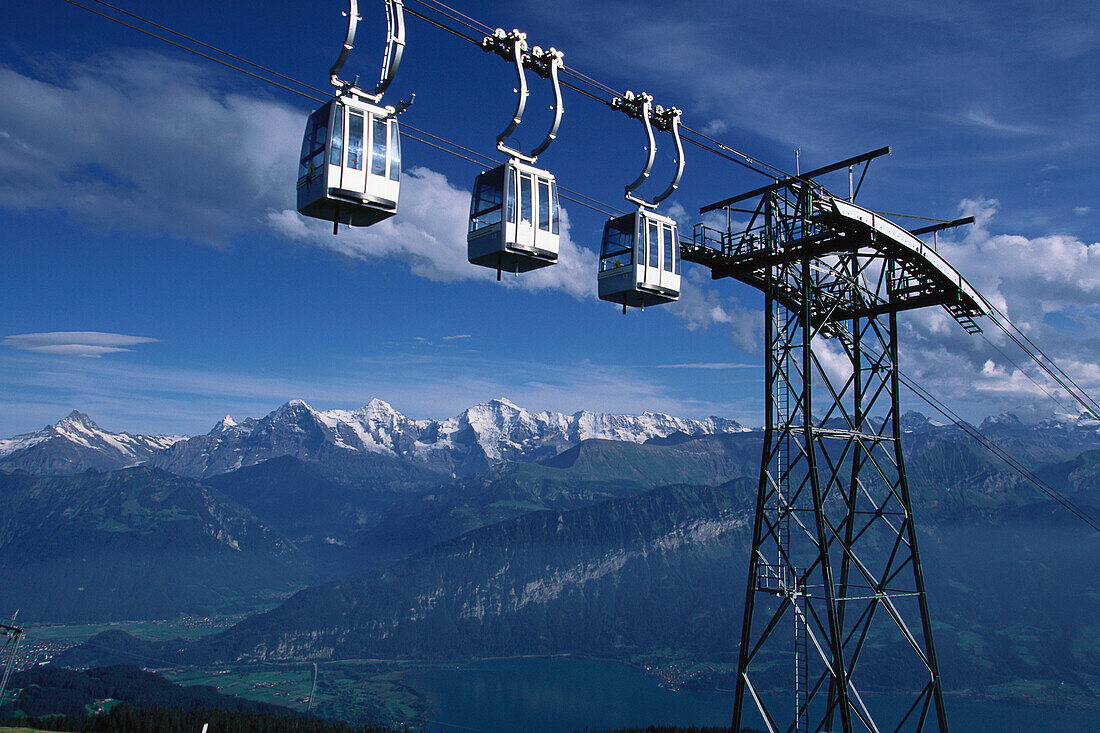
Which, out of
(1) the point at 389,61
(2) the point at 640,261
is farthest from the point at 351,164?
(2) the point at 640,261

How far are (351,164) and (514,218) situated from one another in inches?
166

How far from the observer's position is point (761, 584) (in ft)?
102

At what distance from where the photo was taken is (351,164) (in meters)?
17.6

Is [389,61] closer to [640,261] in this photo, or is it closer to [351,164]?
[351,164]

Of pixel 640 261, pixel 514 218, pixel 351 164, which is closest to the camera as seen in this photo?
pixel 351 164

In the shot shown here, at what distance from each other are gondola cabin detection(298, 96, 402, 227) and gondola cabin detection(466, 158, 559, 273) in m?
2.84

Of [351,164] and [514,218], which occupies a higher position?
[351,164]

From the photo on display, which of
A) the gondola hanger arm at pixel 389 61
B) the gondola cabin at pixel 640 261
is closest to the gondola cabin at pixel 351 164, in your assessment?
the gondola hanger arm at pixel 389 61

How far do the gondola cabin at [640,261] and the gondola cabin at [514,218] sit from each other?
3.84 metres

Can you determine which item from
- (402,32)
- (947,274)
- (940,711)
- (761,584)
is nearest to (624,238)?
(402,32)

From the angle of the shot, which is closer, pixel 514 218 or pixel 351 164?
pixel 351 164

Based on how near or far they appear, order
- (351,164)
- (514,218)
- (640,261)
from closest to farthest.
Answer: (351,164), (514,218), (640,261)

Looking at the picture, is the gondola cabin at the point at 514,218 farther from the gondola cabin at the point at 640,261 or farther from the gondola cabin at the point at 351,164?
the gondola cabin at the point at 640,261

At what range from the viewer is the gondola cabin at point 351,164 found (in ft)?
57.6
